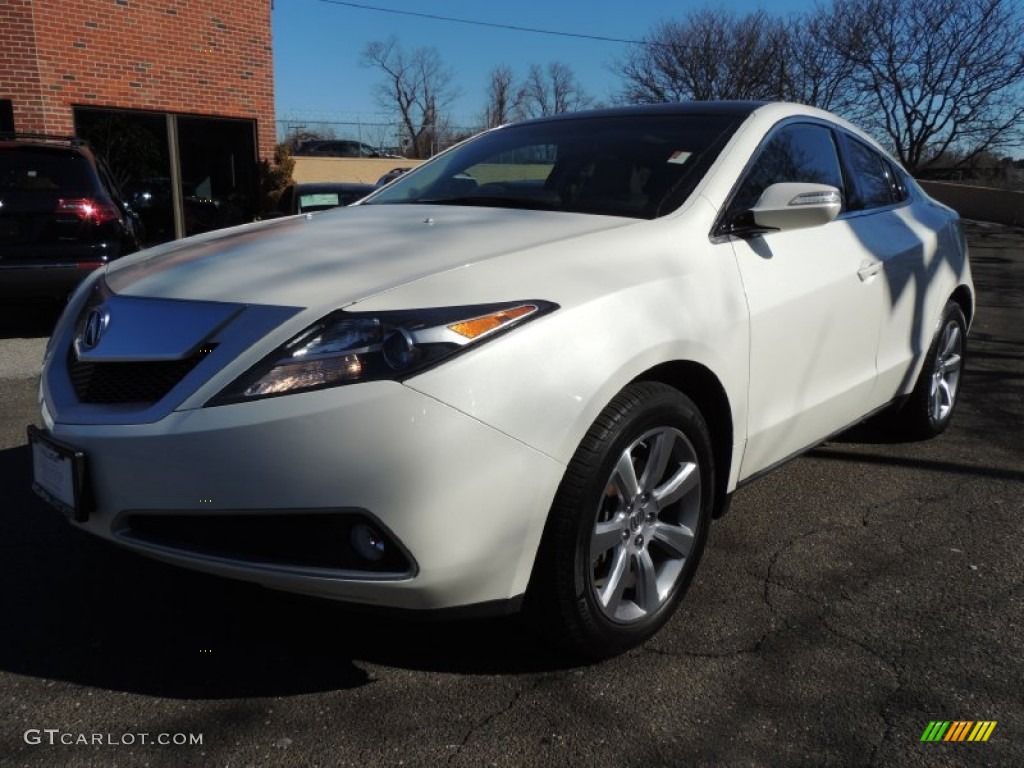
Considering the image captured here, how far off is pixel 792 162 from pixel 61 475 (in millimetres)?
2816

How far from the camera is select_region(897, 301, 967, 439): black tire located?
4.49 m

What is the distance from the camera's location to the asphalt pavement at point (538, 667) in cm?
226

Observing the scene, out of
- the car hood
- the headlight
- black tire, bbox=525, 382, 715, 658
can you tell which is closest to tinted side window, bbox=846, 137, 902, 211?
the car hood

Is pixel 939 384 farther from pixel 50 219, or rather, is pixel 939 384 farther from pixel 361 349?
pixel 50 219

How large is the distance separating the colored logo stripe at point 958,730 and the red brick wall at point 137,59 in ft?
42.3

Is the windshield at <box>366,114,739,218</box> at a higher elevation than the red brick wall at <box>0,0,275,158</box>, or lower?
lower

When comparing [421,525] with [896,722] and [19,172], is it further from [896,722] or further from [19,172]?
[19,172]

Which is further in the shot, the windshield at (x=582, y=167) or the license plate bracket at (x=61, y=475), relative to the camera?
the windshield at (x=582, y=167)

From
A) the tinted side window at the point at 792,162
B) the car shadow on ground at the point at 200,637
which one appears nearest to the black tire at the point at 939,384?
the tinted side window at the point at 792,162

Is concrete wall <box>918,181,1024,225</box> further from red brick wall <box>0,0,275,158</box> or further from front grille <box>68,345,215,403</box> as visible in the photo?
front grille <box>68,345,215,403</box>

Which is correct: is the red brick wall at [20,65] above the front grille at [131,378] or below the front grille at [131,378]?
above

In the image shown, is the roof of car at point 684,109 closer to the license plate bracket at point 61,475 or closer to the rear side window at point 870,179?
the rear side window at point 870,179

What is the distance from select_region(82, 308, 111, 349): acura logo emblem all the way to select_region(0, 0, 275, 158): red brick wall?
36.6 ft

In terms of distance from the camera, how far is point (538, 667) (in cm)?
262
